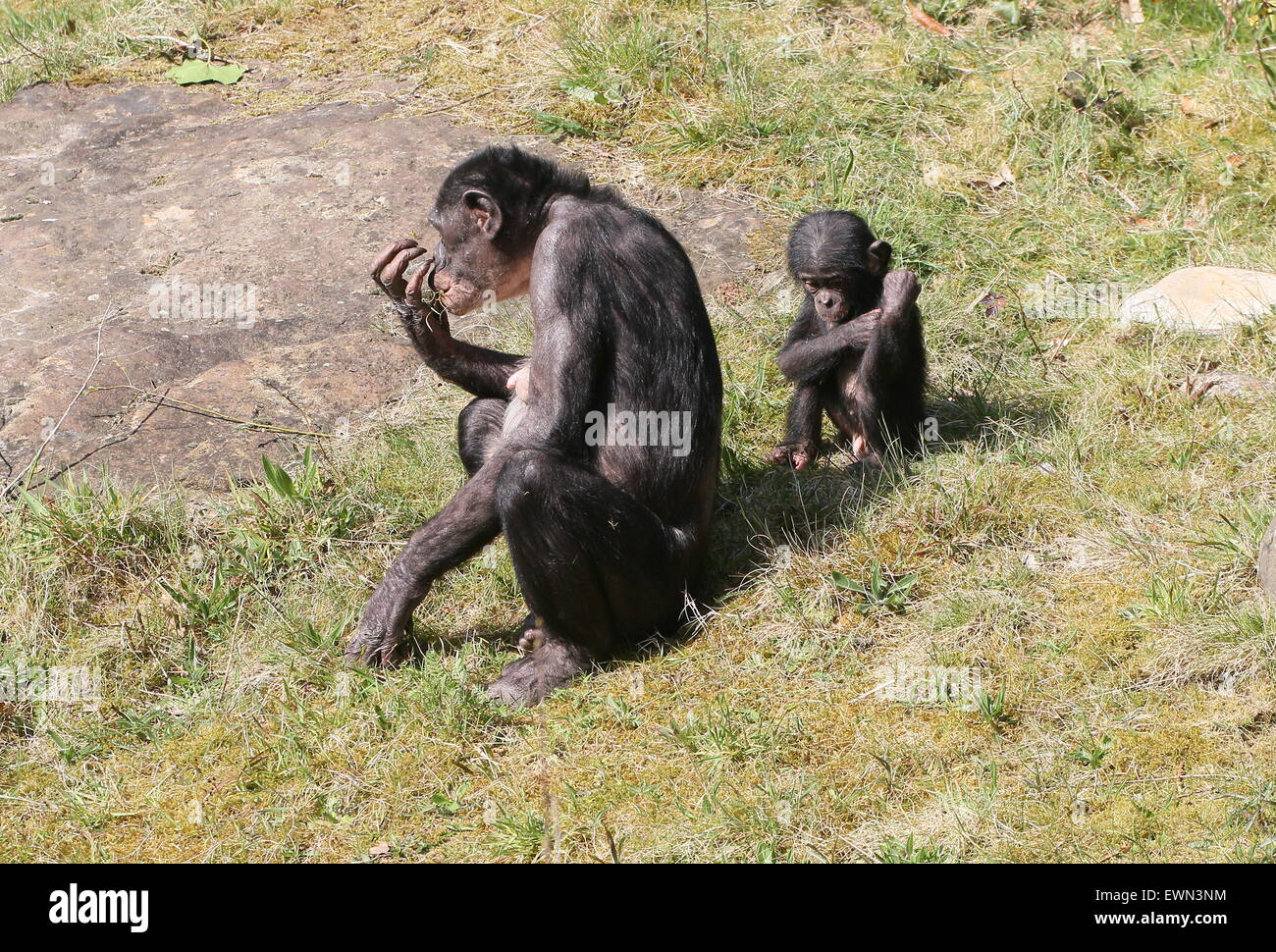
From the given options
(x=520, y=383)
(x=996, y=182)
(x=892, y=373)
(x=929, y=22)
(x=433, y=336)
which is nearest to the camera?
(x=520, y=383)

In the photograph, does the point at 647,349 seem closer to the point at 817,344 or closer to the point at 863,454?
the point at 817,344

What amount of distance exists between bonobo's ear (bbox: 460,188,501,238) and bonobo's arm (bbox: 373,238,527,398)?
1.00 feet

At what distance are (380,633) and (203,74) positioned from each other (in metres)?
6.82

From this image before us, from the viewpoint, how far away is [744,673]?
5.23 m

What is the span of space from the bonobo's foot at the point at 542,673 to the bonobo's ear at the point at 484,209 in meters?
1.70

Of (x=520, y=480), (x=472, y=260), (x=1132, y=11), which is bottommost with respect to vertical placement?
(x=520, y=480)

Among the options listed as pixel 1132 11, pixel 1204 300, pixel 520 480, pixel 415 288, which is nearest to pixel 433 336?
pixel 415 288

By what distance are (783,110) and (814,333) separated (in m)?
3.11

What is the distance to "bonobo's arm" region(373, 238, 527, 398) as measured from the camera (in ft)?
18.7

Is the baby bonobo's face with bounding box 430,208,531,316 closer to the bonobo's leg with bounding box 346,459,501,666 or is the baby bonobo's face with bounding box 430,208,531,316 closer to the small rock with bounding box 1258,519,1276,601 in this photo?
the bonobo's leg with bounding box 346,459,501,666

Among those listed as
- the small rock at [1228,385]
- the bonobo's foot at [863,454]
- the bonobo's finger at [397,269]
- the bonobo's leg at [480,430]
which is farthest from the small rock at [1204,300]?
the bonobo's finger at [397,269]

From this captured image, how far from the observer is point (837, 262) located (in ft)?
20.8

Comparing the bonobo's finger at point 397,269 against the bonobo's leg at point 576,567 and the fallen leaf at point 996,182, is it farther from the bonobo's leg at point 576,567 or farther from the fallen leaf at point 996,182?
the fallen leaf at point 996,182

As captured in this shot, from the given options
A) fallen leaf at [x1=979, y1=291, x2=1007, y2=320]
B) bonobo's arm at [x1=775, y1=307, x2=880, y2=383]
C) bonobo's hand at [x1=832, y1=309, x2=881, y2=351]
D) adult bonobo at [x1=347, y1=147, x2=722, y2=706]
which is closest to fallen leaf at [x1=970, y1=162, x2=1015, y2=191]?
fallen leaf at [x1=979, y1=291, x2=1007, y2=320]
